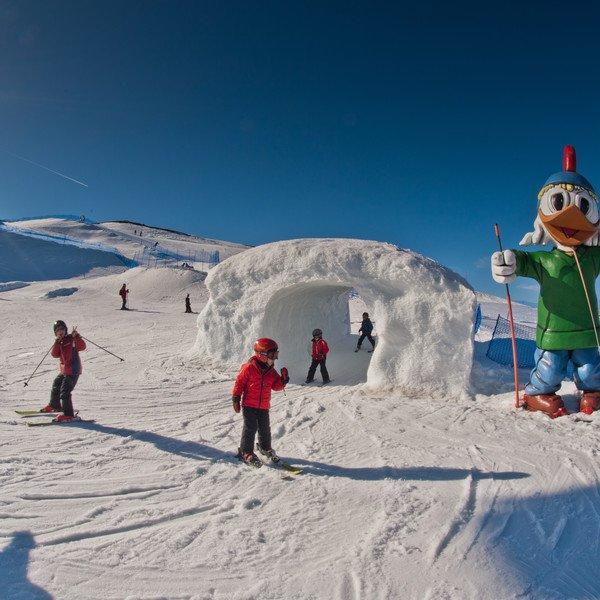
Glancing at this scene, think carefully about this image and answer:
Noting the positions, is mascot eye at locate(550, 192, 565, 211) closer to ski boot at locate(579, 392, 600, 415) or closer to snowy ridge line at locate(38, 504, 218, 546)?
ski boot at locate(579, 392, 600, 415)

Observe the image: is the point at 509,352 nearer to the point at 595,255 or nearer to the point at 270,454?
the point at 595,255

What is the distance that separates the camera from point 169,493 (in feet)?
12.7

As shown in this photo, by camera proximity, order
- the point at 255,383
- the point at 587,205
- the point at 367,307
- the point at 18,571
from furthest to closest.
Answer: the point at 367,307 < the point at 587,205 < the point at 255,383 < the point at 18,571

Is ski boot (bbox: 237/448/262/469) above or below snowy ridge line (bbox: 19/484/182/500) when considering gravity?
above

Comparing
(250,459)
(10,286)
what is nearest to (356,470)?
(250,459)

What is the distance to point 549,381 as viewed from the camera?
5605 millimetres

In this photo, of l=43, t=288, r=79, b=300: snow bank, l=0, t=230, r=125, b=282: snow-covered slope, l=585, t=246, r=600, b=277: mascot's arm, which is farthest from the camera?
l=0, t=230, r=125, b=282: snow-covered slope

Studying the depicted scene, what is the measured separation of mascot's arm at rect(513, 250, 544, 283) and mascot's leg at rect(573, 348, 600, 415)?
3.70ft

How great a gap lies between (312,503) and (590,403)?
4.14m

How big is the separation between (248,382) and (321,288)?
6.75 m

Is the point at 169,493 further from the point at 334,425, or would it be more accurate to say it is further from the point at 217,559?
the point at 334,425

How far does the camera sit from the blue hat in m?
5.36

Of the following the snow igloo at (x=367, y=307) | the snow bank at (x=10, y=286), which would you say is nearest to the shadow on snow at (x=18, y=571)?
the snow igloo at (x=367, y=307)

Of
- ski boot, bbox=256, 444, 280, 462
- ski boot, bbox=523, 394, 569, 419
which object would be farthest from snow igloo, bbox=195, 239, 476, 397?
ski boot, bbox=256, 444, 280, 462
